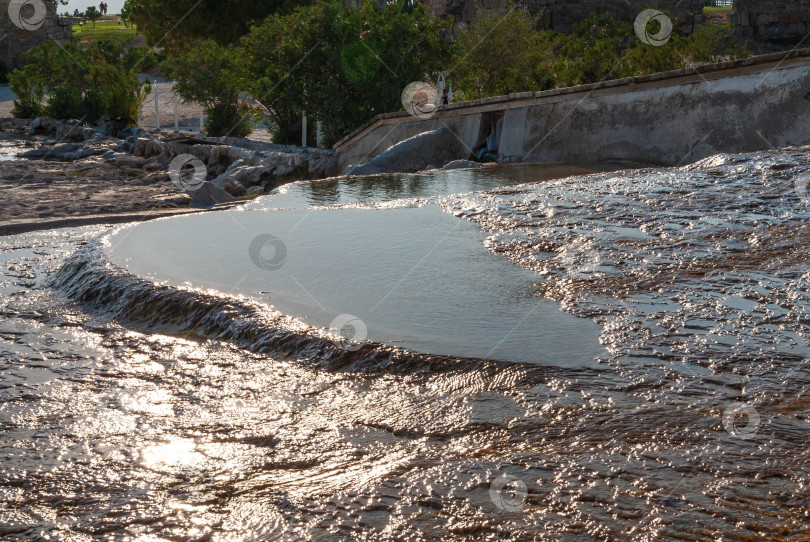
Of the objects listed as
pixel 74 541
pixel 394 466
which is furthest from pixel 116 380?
pixel 394 466

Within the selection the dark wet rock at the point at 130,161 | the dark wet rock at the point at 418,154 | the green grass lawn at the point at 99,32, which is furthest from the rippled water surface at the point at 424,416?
the green grass lawn at the point at 99,32

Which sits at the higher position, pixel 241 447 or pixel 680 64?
pixel 680 64

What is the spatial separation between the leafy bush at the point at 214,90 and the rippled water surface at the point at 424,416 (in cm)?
1188

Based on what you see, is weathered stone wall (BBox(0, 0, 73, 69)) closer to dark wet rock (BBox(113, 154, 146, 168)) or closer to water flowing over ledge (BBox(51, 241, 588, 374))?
dark wet rock (BBox(113, 154, 146, 168))

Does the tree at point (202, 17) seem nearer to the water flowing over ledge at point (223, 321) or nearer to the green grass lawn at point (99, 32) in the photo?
the green grass lawn at point (99, 32)

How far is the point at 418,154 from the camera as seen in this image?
11000 millimetres

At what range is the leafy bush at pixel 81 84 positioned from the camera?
20641 mm

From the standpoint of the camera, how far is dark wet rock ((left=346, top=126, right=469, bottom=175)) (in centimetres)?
1073

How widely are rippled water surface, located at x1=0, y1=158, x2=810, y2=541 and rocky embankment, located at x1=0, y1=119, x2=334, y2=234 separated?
418 cm

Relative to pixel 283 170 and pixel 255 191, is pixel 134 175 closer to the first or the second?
pixel 283 170

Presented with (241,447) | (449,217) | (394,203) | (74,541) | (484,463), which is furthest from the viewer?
(394,203)

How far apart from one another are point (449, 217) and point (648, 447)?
373cm

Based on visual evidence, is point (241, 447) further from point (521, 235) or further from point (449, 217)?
point (449, 217)

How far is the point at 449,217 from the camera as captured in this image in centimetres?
622
